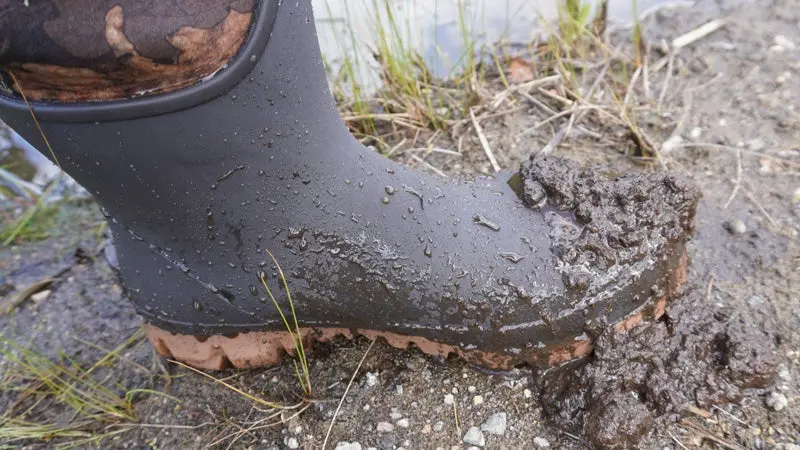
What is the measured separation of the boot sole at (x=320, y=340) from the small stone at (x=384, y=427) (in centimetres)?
15

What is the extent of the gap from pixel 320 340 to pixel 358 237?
11.4 inches

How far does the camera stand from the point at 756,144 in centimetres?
181

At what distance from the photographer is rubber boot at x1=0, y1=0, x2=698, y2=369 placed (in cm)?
99

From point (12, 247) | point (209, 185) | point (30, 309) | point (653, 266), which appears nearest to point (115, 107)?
point (209, 185)

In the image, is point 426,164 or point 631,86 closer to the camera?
point 426,164

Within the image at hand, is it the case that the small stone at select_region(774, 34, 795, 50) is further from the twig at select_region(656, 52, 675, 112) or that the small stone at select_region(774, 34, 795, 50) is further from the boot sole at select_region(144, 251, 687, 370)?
the boot sole at select_region(144, 251, 687, 370)

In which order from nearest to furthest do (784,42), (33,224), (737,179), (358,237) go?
(358,237) < (737,179) < (33,224) < (784,42)

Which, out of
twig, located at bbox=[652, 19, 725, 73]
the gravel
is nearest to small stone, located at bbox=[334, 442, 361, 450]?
the gravel

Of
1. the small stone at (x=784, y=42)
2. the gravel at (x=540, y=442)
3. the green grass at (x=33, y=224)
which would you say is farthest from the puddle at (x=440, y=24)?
the gravel at (x=540, y=442)

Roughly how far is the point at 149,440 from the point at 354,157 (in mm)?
700

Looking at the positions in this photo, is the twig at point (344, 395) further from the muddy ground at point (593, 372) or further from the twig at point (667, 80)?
the twig at point (667, 80)

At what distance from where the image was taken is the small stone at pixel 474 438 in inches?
46.4

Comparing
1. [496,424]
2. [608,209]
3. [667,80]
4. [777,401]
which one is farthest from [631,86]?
[496,424]

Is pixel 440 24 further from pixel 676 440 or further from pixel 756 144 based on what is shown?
pixel 676 440
